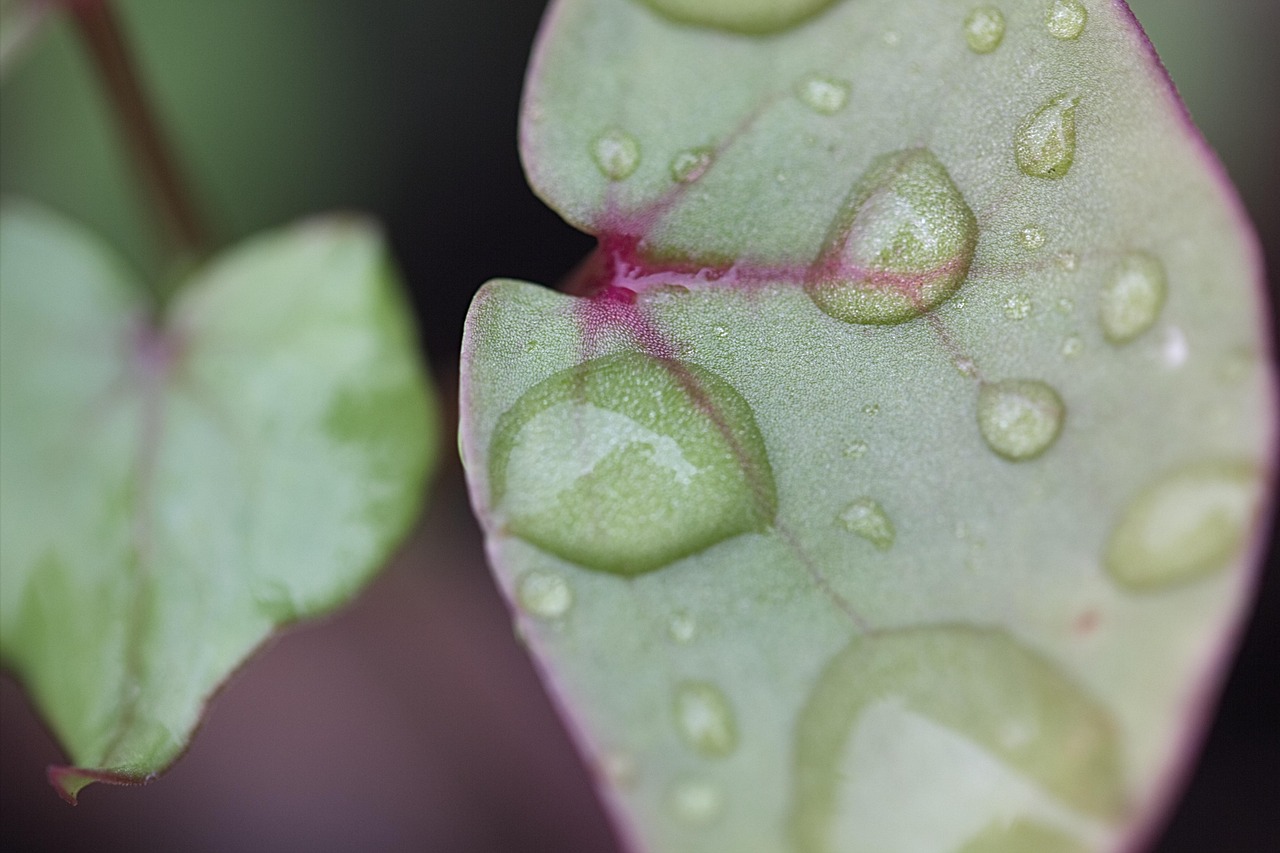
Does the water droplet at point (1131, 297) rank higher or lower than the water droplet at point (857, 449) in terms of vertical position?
higher

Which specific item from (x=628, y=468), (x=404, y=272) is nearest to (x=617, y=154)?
(x=628, y=468)

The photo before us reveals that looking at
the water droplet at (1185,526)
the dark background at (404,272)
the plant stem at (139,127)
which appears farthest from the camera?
the dark background at (404,272)

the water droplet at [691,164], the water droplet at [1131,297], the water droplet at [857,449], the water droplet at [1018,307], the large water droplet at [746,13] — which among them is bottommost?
the water droplet at [857,449]

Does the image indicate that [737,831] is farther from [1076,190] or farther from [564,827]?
[564,827]

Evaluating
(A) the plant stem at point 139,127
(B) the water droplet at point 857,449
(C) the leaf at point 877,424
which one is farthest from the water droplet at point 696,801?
(A) the plant stem at point 139,127

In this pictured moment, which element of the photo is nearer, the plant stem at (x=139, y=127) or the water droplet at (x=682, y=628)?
the water droplet at (x=682, y=628)

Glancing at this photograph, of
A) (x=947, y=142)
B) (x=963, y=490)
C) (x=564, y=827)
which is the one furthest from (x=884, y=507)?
(x=564, y=827)

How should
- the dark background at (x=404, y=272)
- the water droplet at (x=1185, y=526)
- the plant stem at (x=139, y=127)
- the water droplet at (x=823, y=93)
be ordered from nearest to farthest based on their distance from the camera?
1. the water droplet at (x=1185, y=526)
2. the water droplet at (x=823, y=93)
3. the plant stem at (x=139, y=127)
4. the dark background at (x=404, y=272)

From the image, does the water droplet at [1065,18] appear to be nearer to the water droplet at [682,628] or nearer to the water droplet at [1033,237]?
the water droplet at [1033,237]
